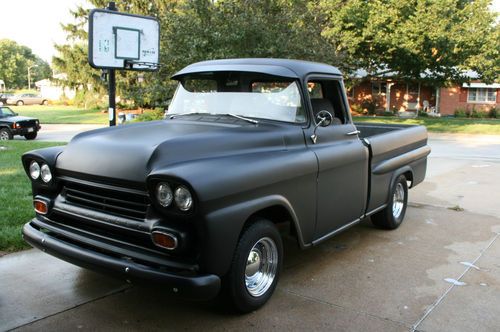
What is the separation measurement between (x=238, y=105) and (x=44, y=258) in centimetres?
240

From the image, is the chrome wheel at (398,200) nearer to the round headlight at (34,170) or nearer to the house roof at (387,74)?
the round headlight at (34,170)

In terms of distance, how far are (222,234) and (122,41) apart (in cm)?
634

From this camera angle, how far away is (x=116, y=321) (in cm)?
350

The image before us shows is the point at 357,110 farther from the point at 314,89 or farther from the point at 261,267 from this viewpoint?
the point at 261,267

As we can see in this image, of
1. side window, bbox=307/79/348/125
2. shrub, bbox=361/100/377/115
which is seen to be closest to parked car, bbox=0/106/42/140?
side window, bbox=307/79/348/125

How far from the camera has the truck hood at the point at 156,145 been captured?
337cm

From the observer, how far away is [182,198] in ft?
10.0

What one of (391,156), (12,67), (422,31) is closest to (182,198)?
(391,156)

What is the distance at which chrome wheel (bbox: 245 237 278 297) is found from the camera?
3.67 m

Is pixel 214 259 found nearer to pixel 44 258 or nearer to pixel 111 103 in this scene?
pixel 44 258

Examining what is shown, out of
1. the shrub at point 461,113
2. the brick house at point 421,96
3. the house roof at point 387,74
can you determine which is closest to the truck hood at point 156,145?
the house roof at point 387,74

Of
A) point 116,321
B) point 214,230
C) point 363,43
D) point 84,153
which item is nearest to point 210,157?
point 214,230

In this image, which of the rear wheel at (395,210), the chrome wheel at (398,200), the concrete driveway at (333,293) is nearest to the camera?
the concrete driveway at (333,293)

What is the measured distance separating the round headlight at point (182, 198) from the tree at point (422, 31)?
19746 millimetres
